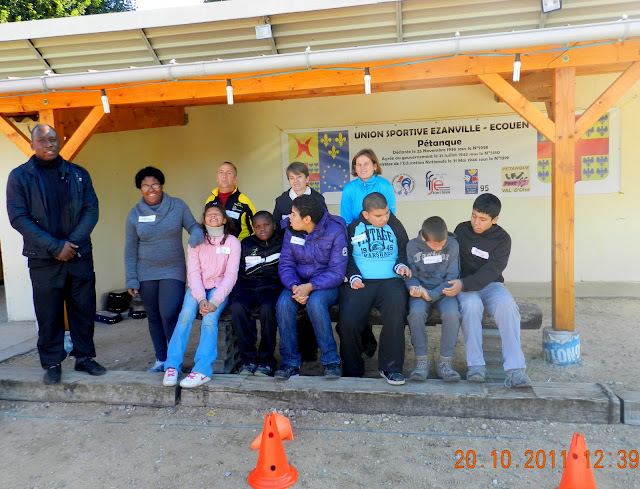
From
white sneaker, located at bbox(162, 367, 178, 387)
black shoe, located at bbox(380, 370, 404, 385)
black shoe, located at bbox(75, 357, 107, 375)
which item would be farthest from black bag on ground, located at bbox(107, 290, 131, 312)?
black shoe, located at bbox(380, 370, 404, 385)

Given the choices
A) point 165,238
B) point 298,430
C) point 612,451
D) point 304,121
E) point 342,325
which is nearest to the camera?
point 612,451

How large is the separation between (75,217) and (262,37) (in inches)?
80.3

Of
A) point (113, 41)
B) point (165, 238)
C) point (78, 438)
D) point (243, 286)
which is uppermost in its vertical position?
point (113, 41)

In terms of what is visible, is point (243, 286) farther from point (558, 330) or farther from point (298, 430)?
point (558, 330)

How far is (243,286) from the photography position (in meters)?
4.02

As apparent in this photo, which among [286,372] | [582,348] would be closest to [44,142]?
[286,372]

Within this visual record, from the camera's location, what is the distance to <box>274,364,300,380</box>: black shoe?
12.1 ft

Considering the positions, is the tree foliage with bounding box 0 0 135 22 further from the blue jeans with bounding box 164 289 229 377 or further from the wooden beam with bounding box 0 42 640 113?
the blue jeans with bounding box 164 289 229 377

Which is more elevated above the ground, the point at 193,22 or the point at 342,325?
the point at 193,22

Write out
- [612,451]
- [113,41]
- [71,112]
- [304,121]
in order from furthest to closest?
1. [304,121]
2. [71,112]
3. [113,41]
4. [612,451]

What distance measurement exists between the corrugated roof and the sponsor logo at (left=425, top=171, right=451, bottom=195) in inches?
99.6

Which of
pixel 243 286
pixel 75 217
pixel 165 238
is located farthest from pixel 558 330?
pixel 75 217

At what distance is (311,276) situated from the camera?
385cm

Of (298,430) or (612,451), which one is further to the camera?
(298,430)
